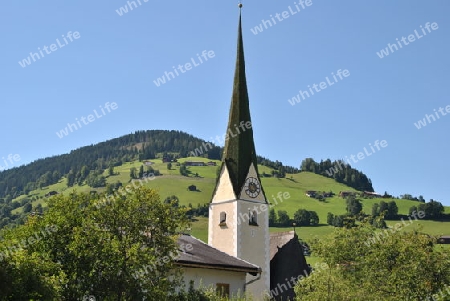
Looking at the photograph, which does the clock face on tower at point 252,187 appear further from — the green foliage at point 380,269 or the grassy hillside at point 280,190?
the grassy hillside at point 280,190

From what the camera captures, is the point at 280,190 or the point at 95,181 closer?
the point at 280,190

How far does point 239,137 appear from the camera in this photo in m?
48.5

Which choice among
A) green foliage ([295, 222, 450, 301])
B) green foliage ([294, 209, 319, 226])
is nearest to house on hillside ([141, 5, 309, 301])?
green foliage ([295, 222, 450, 301])

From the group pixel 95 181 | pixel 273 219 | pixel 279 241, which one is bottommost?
pixel 279 241

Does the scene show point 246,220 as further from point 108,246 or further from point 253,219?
point 108,246

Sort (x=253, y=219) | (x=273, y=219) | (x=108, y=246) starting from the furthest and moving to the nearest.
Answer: (x=273, y=219)
(x=253, y=219)
(x=108, y=246)

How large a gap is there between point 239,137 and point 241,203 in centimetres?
572

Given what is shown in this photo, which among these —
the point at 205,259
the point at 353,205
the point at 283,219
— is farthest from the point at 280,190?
the point at 205,259

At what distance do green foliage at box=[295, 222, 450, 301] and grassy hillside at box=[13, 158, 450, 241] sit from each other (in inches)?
2793

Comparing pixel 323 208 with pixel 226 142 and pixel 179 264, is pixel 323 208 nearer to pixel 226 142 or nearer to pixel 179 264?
pixel 226 142

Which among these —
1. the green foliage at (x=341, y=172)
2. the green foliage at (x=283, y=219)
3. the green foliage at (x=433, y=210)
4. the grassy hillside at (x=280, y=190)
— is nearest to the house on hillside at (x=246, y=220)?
the grassy hillside at (x=280, y=190)

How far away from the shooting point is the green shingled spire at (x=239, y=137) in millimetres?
47594

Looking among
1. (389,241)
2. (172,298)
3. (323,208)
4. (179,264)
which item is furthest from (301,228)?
(172,298)

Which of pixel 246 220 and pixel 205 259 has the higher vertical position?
pixel 246 220
